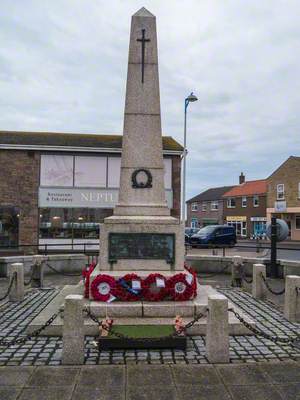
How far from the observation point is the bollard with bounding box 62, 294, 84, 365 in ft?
18.7

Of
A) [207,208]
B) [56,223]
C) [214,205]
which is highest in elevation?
[214,205]

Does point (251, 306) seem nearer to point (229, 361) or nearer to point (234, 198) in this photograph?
point (229, 361)

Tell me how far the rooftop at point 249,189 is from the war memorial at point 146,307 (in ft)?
142

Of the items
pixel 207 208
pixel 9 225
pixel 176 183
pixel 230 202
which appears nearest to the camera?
pixel 9 225

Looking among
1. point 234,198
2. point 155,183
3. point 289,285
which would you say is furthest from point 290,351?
point 234,198

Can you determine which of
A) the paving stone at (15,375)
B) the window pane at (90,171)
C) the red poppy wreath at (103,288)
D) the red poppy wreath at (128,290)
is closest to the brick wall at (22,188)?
the window pane at (90,171)

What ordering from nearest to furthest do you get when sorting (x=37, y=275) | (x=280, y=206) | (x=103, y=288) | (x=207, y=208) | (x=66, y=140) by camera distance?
(x=103, y=288), (x=37, y=275), (x=66, y=140), (x=280, y=206), (x=207, y=208)

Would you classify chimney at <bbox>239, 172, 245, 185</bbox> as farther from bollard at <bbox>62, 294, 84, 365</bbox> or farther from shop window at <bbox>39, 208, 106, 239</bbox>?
bollard at <bbox>62, 294, 84, 365</bbox>

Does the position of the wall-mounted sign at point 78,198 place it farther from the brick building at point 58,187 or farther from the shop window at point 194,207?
the shop window at point 194,207

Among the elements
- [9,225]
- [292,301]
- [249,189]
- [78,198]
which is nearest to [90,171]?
[78,198]

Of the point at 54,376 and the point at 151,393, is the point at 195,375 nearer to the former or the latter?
the point at 151,393

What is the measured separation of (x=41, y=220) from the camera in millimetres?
24797

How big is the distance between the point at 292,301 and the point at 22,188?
64.4 feet

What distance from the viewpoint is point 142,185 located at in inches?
369
